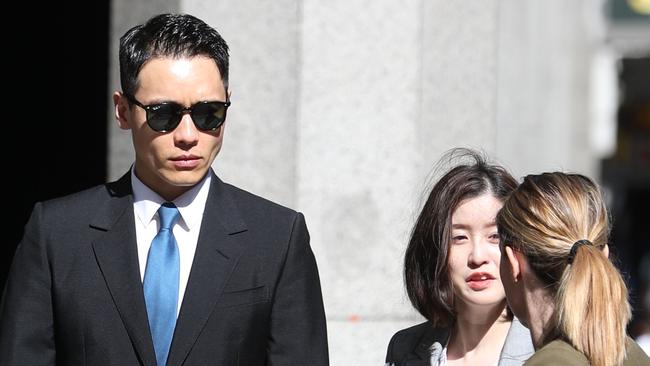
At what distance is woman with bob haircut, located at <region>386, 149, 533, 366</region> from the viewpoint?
404 centimetres

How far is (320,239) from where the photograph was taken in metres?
→ 5.58

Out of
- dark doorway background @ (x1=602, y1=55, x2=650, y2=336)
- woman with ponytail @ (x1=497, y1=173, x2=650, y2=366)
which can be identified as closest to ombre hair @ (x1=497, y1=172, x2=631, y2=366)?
woman with ponytail @ (x1=497, y1=173, x2=650, y2=366)

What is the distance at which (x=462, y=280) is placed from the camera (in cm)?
409

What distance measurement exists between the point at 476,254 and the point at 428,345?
0.38 metres

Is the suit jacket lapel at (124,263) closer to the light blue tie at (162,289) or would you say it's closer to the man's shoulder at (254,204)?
the light blue tie at (162,289)

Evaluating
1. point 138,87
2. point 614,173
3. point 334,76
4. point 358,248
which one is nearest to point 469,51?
point 334,76

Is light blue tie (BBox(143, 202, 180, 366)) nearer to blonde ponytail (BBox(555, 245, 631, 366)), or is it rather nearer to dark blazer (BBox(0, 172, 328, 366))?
dark blazer (BBox(0, 172, 328, 366))

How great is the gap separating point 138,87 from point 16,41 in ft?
13.4

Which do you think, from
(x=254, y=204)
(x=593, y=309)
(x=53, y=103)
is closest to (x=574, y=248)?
(x=593, y=309)

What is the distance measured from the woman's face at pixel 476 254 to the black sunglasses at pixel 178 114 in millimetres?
991

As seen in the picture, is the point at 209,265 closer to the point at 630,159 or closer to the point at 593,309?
the point at 593,309

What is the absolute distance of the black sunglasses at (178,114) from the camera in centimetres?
357

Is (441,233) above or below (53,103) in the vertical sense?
below

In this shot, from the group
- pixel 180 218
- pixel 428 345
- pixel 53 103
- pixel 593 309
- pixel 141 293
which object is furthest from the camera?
pixel 53 103
